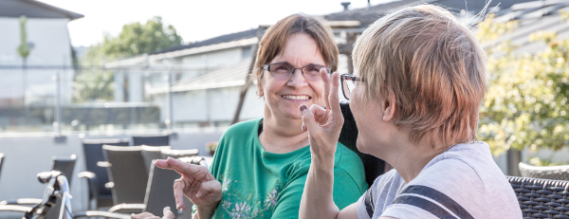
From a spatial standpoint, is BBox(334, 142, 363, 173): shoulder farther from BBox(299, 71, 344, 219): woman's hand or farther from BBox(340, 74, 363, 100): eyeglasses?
BBox(340, 74, 363, 100): eyeglasses

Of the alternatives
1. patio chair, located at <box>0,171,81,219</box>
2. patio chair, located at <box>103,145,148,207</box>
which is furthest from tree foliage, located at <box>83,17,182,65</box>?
patio chair, located at <box>0,171,81,219</box>

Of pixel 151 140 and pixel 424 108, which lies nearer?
pixel 424 108

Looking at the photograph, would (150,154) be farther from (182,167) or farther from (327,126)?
(327,126)

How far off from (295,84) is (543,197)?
90 cm

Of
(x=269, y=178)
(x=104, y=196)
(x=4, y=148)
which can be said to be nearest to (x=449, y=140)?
(x=269, y=178)

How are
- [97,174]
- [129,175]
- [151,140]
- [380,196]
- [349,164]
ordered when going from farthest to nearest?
[151,140], [97,174], [129,175], [349,164], [380,196]

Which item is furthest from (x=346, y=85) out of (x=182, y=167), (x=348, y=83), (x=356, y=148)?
(x=182, y=167)

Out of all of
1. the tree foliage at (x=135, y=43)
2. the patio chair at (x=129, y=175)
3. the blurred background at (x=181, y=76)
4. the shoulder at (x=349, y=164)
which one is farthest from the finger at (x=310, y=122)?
the tree foliage at (x=135, y=43)

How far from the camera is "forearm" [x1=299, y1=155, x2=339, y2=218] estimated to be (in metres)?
1.35

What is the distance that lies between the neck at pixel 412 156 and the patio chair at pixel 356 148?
553 millimetres

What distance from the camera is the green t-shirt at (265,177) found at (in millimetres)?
1564

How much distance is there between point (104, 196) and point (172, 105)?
11.1ft

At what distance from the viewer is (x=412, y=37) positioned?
3.47 ft

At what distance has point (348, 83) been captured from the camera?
124 centimetres
